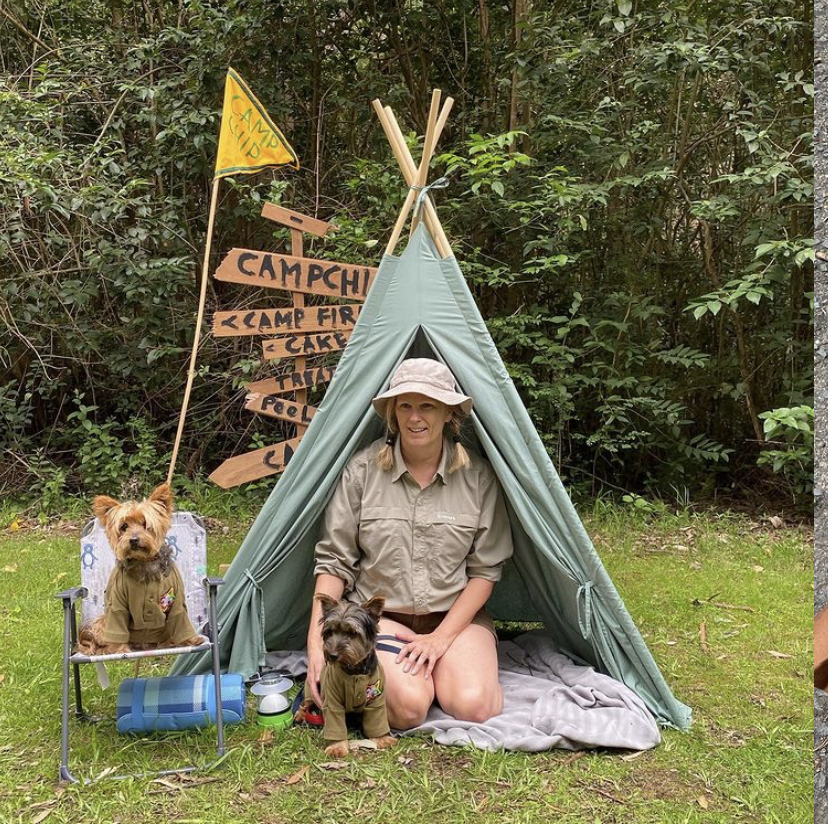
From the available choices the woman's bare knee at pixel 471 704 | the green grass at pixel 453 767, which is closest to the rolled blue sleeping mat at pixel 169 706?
the green grass at pixel 453 767

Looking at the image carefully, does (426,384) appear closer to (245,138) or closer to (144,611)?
(144,611)

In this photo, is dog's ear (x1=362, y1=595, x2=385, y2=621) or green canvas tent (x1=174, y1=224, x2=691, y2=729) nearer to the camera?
dog's ear (x1=362, y1=595, x2=385, y2=621)

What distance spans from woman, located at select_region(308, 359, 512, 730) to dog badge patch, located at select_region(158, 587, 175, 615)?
1.74ft

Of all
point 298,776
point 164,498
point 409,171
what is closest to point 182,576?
point 164,498

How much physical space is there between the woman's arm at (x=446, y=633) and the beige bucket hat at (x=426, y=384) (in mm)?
708

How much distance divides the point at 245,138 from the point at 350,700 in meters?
2.74

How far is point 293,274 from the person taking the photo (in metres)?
A: 4.04

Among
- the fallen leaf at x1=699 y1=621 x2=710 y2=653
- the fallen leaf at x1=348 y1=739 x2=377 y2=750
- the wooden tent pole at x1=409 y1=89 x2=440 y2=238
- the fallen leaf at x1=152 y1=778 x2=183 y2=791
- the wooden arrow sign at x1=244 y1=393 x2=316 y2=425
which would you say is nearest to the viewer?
the fallen leaf at x1=152 y1=778 x2=183 y2=791

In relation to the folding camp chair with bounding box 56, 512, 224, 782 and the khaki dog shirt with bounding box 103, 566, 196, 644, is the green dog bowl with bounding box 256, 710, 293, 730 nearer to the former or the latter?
the folding camp chair with bounding box 56, 512, 224, 782

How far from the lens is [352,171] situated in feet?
20.8

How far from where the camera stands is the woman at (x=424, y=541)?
302 centimetres

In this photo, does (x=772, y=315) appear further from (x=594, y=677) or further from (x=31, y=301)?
(x=31, y=301)

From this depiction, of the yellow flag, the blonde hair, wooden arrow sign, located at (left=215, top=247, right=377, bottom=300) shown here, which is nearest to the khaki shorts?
the blonde hair

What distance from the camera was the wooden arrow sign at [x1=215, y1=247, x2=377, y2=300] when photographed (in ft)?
12.7
